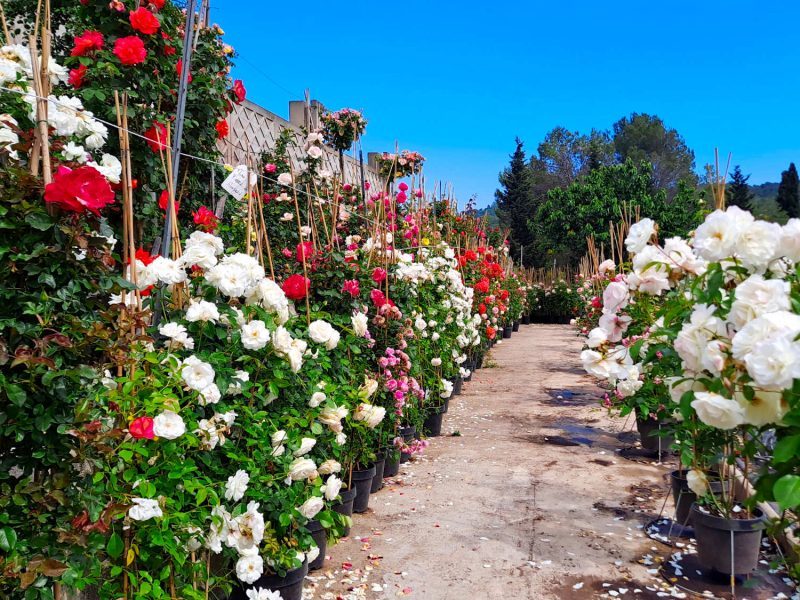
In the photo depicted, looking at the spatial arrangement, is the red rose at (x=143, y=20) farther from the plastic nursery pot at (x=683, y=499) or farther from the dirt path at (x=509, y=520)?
the plastic nursery pot at (x=683, y=499)

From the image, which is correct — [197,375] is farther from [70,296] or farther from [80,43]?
[80,43]

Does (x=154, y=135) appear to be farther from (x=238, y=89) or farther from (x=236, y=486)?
(x=236, y=486)

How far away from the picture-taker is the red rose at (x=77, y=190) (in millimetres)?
1292

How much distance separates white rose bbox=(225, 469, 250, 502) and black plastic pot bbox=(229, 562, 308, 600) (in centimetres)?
45

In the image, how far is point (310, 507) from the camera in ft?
7.06

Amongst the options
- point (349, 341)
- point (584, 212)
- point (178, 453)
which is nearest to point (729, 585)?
point (349, 341)

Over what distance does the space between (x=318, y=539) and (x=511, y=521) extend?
1077mm

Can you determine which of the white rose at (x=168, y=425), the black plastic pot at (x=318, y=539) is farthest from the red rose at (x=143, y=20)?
Answer: the black plastic pot at (x=318, y=539)

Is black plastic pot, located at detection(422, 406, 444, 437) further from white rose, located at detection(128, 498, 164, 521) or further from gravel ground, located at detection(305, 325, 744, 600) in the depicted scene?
white rose, located at detection(128, 498, 164, 521)

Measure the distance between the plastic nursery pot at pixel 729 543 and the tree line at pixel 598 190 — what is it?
11.6ft

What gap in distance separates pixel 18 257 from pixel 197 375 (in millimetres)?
638

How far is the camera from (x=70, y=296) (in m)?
1.35

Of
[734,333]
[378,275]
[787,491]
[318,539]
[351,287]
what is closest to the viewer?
[787,491]

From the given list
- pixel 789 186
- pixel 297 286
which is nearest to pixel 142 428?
pixel 297 286
